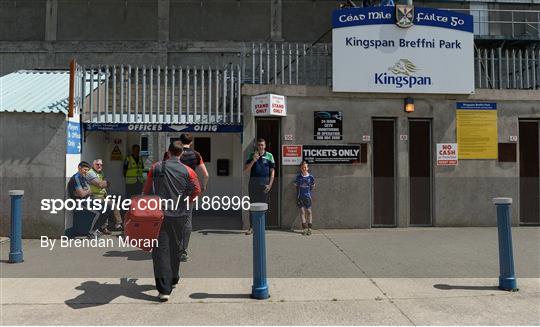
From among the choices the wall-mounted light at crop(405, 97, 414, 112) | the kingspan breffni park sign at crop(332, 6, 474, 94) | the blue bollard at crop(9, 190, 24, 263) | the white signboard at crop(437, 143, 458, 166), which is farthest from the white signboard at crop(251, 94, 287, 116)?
the blue bollard at crop(9, 190, 24, 263)

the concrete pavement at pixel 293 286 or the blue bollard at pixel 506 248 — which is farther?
the blue bollard at pixel 506 248

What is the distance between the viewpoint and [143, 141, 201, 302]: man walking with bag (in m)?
5.15

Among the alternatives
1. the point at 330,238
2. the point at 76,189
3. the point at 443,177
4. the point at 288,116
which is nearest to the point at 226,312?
the point at 330,238

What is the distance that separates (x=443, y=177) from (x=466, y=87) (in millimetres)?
1944

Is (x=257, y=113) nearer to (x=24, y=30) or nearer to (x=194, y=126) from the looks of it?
(x=194, y=126)

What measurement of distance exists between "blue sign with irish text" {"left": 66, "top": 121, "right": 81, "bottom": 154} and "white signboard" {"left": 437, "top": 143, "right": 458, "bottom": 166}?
7383 millimetres

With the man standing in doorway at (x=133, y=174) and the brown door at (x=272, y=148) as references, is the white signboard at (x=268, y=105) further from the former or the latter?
the man standing in doorway at (x=133, y=174)

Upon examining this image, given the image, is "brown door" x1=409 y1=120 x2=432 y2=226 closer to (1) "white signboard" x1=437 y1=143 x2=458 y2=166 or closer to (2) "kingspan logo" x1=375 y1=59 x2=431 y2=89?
(1) "white signboard" x1=437 y1=143 x2=458 y2=166

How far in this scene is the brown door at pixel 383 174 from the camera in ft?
32.8

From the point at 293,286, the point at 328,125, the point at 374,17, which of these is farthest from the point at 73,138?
the point at 374,17

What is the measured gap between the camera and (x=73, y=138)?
8969mm

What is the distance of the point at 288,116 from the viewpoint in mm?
9578

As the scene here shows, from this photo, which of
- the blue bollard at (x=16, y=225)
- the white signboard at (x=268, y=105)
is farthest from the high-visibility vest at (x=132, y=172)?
the blue bollard at (x=16, y=225)

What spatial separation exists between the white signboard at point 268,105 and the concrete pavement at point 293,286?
257cm
